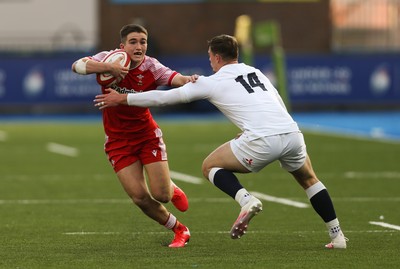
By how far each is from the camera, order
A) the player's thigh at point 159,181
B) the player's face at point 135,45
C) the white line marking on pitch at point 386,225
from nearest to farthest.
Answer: the player's face at point 135,45
the player's thigh at point 159,181
the white line marking on pitch at point 386,225

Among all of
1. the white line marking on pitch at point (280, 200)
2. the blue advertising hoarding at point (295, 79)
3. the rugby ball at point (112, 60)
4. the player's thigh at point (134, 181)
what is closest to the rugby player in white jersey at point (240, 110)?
the rugby ball at point (112, 60)

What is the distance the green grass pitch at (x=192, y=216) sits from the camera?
9959 millimetres

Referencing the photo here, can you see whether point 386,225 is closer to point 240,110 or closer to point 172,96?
point 240,110

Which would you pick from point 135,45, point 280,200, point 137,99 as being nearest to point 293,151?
point 137,99

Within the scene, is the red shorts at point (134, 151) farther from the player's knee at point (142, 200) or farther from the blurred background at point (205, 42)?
the blurred background at point (205, 42)

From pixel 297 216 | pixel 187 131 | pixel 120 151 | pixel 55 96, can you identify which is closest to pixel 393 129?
pixel 187 131

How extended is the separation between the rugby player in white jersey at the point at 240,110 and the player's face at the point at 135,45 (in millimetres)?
672

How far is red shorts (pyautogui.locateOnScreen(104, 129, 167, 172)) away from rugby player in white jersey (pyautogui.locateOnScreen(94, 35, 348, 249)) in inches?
35.6

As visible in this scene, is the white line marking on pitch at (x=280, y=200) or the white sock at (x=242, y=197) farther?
the white line marking on pitch at (x=280, y=200)

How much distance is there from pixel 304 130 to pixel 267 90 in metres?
17.5

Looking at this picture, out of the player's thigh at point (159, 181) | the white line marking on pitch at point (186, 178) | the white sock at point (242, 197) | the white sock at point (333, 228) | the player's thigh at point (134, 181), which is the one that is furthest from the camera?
the white line marking on pitch at point (186, 178)

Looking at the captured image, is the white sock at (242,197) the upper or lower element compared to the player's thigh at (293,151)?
lower

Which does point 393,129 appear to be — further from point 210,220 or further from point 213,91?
point 213,91

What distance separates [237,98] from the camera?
10.3 m
